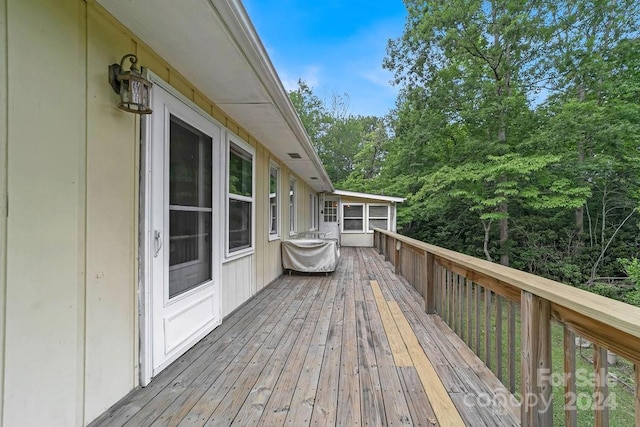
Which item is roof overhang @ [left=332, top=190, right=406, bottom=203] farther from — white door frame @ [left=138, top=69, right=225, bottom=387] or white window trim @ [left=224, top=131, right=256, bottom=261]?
white door frame @ [left=138, top=69, right=225, bottom=387]

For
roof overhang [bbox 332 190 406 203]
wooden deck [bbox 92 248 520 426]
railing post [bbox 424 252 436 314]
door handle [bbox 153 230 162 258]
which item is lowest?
wooden deck [bbox 92 248 520 426]

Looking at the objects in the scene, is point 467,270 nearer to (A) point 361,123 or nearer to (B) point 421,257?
(B) point 421,257

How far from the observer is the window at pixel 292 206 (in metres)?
6.81

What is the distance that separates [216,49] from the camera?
1.96m

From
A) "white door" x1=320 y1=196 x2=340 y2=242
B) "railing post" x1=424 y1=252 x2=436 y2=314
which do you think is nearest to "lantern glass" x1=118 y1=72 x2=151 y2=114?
"railing post" x1=424 y1=252 x2=436 y2=314

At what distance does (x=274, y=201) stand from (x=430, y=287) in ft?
10.3

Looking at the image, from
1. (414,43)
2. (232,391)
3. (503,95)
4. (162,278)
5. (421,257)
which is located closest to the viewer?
(232,391)

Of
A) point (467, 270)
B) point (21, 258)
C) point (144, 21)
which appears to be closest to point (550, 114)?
point (467, 270)

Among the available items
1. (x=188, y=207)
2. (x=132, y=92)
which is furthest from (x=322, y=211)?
(x=132, y=92)

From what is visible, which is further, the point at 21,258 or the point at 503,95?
the point at 503,95

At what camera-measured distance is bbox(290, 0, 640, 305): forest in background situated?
809cm

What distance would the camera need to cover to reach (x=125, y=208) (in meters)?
1.81

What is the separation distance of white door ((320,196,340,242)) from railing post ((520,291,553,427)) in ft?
33.1

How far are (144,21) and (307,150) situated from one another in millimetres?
3173
